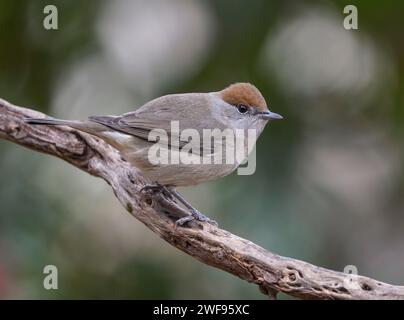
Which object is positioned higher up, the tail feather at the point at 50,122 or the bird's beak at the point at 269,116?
the bird's beak at the point at 269,116

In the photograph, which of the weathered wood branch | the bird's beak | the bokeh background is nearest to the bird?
the bird's beak

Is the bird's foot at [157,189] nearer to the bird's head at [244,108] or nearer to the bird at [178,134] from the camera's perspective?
the bird at [178,134]

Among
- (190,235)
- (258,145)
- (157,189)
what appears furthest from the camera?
(258,145)

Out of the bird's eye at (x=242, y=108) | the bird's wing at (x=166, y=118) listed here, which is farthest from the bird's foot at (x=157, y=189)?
the bird's eye at (x=242, y=108)

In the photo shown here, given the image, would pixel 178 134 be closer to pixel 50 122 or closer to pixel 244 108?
pixel 244 108

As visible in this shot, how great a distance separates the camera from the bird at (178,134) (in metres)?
4.58

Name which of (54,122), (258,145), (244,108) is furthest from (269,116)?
(54,122)

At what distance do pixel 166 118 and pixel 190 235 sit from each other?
0.87m

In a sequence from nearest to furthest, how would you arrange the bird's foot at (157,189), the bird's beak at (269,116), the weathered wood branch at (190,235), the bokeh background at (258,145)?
the weathered wood branch at (190,235)
the bird's foot at (157,189)
the bird's beak at (269,116)
the bokeh background at (258,145)

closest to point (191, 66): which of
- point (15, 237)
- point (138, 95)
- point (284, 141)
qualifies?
point (138, 95)

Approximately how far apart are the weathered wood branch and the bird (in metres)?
0.14

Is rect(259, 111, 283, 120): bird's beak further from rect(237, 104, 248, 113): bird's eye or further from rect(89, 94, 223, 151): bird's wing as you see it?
rect(89, 94, 223, 151): bird's wing

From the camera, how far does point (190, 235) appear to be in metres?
4.32
